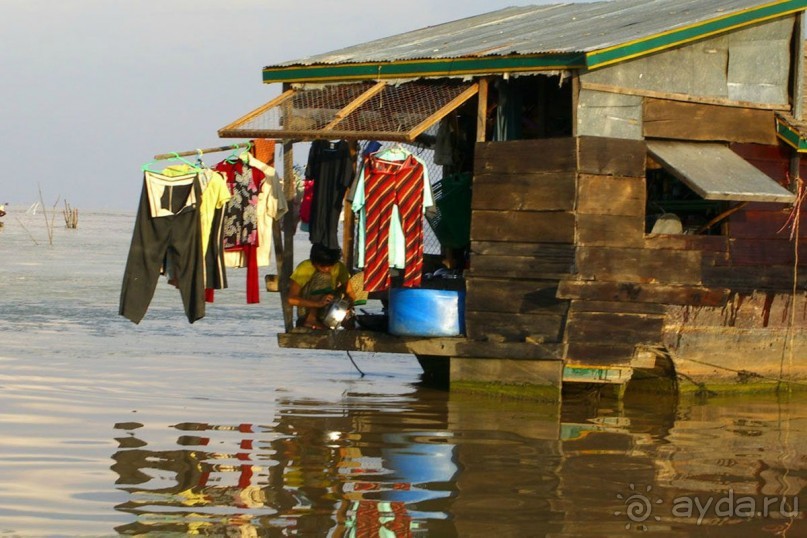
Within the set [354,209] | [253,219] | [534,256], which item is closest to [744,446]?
[534,256]

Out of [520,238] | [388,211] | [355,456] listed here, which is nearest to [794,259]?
[520,238]

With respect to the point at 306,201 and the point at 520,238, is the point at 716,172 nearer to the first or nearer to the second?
the point at 520,238

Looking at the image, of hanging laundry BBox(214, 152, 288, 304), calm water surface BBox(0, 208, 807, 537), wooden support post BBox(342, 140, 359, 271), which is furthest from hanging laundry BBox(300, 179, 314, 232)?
calm water surface BBox(0, 208, 807, 537)

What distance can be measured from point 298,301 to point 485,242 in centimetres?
190

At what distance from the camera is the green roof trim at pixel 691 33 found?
9508 millimetres

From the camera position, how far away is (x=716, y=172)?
398 inches

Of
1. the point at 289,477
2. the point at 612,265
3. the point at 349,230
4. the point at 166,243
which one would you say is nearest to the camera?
the point at 289,477

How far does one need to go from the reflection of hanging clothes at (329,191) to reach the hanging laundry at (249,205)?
0.33 meters

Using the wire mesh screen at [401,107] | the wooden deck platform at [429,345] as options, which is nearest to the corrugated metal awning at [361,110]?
the wire mesh screen at [401,107]

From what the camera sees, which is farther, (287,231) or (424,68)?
(287,231)

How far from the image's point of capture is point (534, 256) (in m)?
9.91

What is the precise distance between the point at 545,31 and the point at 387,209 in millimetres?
2356

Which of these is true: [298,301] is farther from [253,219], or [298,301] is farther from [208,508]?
[208,508]

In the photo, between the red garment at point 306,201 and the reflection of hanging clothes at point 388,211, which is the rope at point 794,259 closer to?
the reflection of hanging clothes at point 388,211
